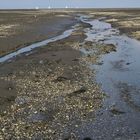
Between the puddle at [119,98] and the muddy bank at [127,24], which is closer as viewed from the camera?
the puddle at [119,98]

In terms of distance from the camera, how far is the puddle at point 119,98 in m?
17.3

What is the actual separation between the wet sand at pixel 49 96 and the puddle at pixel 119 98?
0.39 meters

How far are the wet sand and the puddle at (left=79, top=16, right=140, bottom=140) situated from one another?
39 cm

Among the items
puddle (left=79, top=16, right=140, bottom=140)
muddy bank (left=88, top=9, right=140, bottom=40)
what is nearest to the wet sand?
puddle (left=79, top=16, right=140, bottom=140)

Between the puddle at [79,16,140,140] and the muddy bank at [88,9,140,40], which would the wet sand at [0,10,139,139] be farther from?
the muddy bank at [88,9,140,40]

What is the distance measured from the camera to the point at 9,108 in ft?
69.6

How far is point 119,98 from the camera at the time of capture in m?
22.7

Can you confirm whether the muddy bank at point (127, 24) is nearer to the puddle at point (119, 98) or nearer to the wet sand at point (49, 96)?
the puddle at point (119, 98)

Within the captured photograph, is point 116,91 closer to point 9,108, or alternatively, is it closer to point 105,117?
point 105,117

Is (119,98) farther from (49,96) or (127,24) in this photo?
(127,24)

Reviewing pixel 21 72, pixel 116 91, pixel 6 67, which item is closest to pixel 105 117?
pixel 116 91

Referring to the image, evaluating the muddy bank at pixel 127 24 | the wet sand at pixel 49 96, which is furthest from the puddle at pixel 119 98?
the muddy bank at pixel 127 24

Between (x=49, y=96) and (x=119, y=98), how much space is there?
14.7 feet

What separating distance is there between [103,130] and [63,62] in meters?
18.3
